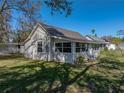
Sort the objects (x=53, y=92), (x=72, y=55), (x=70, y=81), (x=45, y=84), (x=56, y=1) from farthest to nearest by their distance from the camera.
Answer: (x=72, y=55) < (x=56, y=1) < (x=70, y=81) < (x=45, y=84) < (x=53, y=92)

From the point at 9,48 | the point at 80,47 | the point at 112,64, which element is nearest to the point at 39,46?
the point at 80,47

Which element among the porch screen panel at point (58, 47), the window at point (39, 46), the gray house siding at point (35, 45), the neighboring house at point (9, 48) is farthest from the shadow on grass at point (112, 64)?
the neighboring house at point (9, 48)

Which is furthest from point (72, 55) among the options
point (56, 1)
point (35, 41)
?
point (56, 1)

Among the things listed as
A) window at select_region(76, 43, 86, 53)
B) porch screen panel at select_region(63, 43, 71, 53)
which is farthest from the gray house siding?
window at select_region(76, 43, 86, 53)

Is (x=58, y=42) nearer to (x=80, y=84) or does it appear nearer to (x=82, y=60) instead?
(x=82, y=60)

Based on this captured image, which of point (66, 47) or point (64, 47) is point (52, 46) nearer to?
point (64, 47)

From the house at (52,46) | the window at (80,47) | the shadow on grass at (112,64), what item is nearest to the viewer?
the shadow on grass at (112,64)

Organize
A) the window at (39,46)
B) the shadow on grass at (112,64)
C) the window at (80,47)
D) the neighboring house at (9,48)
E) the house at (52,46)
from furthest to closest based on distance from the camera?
the neighboring house at (9,48) → the window at (39,46) → the window at (80,47) → the house at (52,46) → the shadow on grass at (112,64)

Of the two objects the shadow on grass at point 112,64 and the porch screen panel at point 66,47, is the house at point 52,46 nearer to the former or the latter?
the porch screen panel at point 66,47

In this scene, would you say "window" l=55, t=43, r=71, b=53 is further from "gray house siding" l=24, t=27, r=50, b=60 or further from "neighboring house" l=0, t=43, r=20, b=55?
"neighboring house" l=0, t=43, r=20, b=55

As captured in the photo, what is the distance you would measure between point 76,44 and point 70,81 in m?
12.4

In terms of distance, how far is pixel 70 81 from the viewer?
1096cm

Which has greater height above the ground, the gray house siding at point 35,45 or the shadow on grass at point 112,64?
the gray house siding at point 35,45

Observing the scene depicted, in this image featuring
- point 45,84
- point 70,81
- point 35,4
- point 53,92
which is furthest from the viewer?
point 35,4
